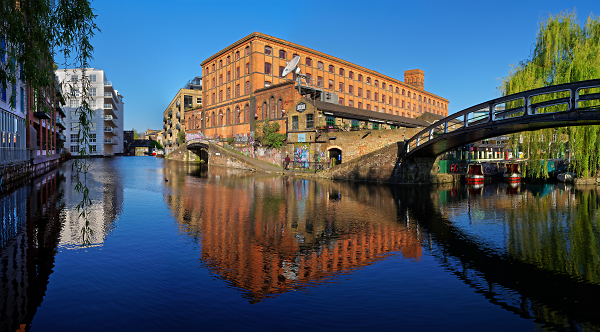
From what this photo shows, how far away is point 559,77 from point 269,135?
2731 centimetres

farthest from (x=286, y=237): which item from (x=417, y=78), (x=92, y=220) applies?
(x=417, y=78)

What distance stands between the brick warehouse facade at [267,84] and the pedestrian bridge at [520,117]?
21.5 m

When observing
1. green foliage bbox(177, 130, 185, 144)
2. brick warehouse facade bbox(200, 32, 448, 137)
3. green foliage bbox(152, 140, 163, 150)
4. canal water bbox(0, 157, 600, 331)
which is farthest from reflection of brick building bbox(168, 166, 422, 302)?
green foliage bbox(152, 140, 163, 150)

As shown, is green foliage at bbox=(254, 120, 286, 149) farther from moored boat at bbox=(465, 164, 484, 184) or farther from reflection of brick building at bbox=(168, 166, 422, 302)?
reflection of brick building at bbox=(168, 166, 422, 302)

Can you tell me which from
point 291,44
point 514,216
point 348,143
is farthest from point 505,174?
point 291,44

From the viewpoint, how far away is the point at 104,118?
72938mm

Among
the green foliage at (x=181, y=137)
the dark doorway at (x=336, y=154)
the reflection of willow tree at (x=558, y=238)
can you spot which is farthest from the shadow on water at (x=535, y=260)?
the green foliage at (x=181, y=137)

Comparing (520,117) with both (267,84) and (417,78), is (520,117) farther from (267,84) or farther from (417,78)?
(417,78)

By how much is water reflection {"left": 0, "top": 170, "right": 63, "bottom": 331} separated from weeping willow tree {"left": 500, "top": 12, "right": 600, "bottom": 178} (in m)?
26.2

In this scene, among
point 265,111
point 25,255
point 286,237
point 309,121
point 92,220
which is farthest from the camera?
point 265,111

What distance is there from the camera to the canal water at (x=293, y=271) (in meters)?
4.89

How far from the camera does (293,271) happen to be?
673cm

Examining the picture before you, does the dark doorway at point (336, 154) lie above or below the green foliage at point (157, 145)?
below

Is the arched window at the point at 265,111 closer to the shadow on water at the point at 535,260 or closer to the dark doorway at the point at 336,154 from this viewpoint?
the dark doorway at the point at 336,154
